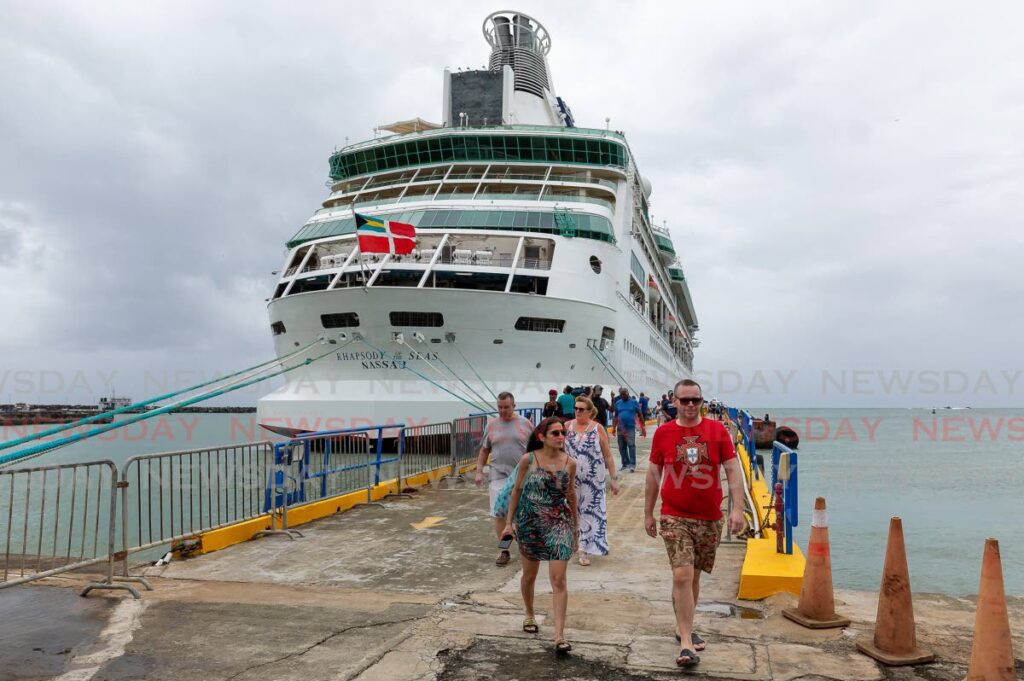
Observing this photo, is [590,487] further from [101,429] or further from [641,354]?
[641,354]

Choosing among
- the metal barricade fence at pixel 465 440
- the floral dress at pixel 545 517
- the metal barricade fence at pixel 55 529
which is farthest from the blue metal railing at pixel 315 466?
the floral dress at pixel 545 517

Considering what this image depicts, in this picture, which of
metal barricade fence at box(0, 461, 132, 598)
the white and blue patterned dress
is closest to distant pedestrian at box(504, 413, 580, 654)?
the white and blue patterned dress

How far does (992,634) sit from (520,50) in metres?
40.4

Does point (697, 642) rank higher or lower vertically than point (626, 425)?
lower

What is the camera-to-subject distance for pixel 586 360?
24047 mm

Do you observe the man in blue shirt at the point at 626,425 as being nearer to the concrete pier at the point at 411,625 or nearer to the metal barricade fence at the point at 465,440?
the metal barricade fence at the point at 465,440

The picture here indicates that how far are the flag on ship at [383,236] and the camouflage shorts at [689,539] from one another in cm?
1618

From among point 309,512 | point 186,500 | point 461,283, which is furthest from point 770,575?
point 186,500

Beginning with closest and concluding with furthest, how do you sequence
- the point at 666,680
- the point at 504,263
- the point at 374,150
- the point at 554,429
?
1. the point at 666,680
2. the point at 554,429
3. the point at 504,263
4. the point at 374,150

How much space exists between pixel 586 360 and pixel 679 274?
37.9 m

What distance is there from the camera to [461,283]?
22.1 metres

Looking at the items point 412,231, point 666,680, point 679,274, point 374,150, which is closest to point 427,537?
point 666,680

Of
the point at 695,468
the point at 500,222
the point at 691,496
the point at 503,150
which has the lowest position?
the point at 691,496

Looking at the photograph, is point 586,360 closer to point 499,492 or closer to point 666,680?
point 499,492
